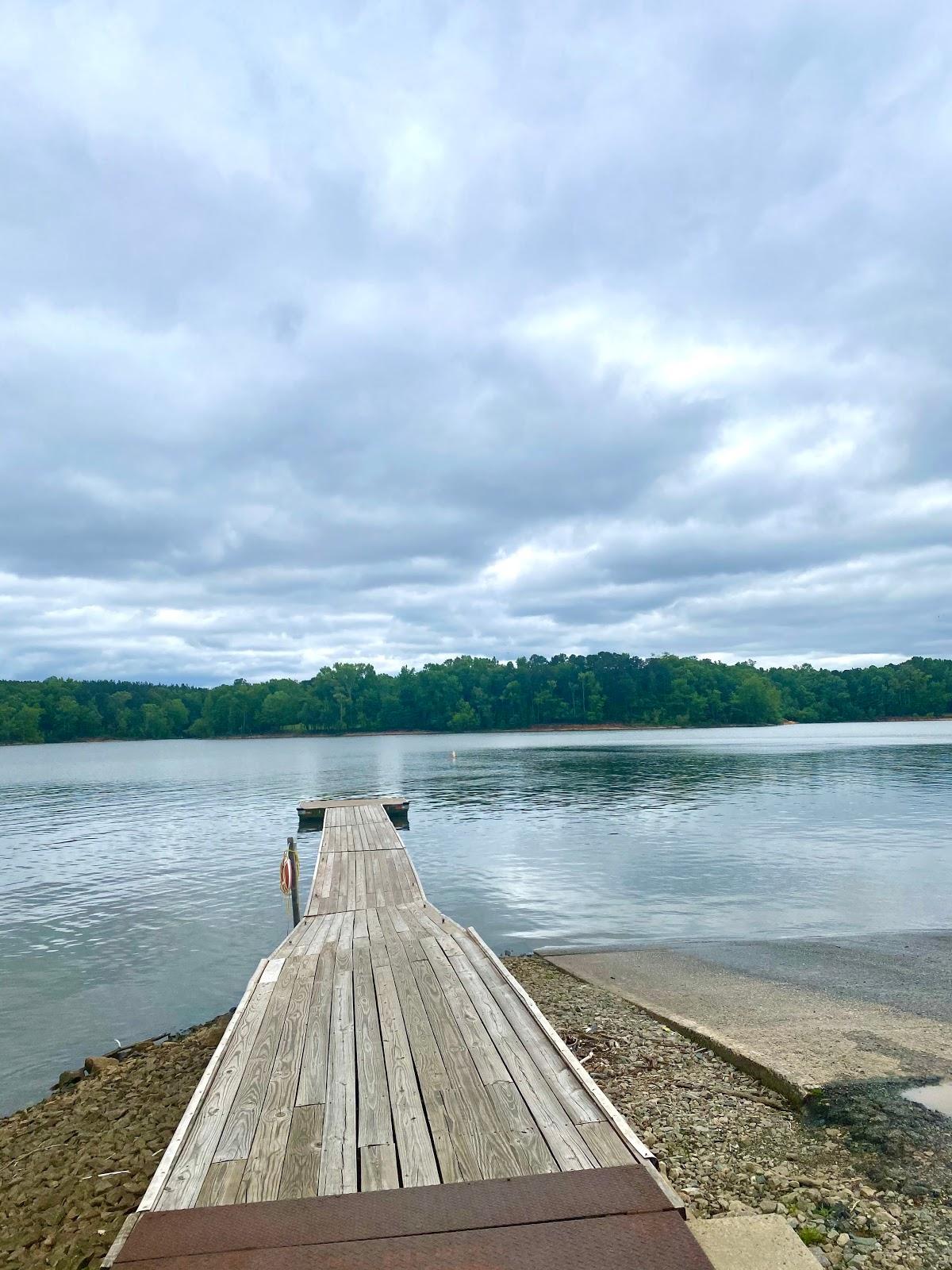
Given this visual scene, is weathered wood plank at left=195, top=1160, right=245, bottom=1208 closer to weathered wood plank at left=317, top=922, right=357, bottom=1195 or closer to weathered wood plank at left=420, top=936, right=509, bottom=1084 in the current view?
weathered wood plank at left=317, top=922, right=357, bottom=1195

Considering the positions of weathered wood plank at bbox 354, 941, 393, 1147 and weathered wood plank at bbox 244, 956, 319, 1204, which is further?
weathered wood plank at bbox 354, 941, 393, 1147

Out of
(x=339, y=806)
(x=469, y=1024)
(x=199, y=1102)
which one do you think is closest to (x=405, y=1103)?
(x=199, y=1102)

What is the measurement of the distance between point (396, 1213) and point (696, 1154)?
2.40 metres

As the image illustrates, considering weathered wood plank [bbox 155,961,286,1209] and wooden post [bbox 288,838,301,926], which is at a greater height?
weathered wood plank [bbox 155,961,286,1209]

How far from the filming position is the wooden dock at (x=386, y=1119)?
3.79m

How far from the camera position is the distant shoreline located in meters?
140

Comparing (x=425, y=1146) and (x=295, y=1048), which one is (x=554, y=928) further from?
(x=425, y=1146)

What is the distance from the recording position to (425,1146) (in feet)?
14.5

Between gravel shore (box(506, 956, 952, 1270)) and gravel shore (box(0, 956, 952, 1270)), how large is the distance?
1 cm

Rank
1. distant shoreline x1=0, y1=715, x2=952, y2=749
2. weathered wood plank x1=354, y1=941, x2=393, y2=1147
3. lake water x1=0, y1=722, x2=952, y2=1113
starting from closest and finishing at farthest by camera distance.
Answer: weathered wood plank x1=354, y1=941, x2=393, y2=1147 → lake water x1=0, y1=722, x2=952, y2=1113 → distant shoreline x1=0, y1=715, x2=952, y2=749

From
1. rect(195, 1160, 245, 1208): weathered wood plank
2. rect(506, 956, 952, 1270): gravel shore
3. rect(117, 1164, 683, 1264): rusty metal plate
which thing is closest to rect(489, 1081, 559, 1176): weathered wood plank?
rect(117, 1164, 683, 1264): rusty metal plate

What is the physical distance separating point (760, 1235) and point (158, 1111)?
503 cm

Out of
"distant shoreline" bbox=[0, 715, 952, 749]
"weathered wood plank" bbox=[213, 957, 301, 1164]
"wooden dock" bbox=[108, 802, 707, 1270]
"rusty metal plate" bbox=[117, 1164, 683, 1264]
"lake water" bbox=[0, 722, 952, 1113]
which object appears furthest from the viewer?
"distant shoreline" bbox=[0, 715, 952, 749]

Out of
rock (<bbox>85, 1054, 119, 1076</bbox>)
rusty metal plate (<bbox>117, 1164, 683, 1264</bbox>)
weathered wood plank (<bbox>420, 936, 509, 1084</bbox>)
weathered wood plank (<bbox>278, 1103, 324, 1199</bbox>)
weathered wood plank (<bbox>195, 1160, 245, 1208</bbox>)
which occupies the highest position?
rusty metal plate (<bbox>117, 1164, 683, 1264</bbox>)
